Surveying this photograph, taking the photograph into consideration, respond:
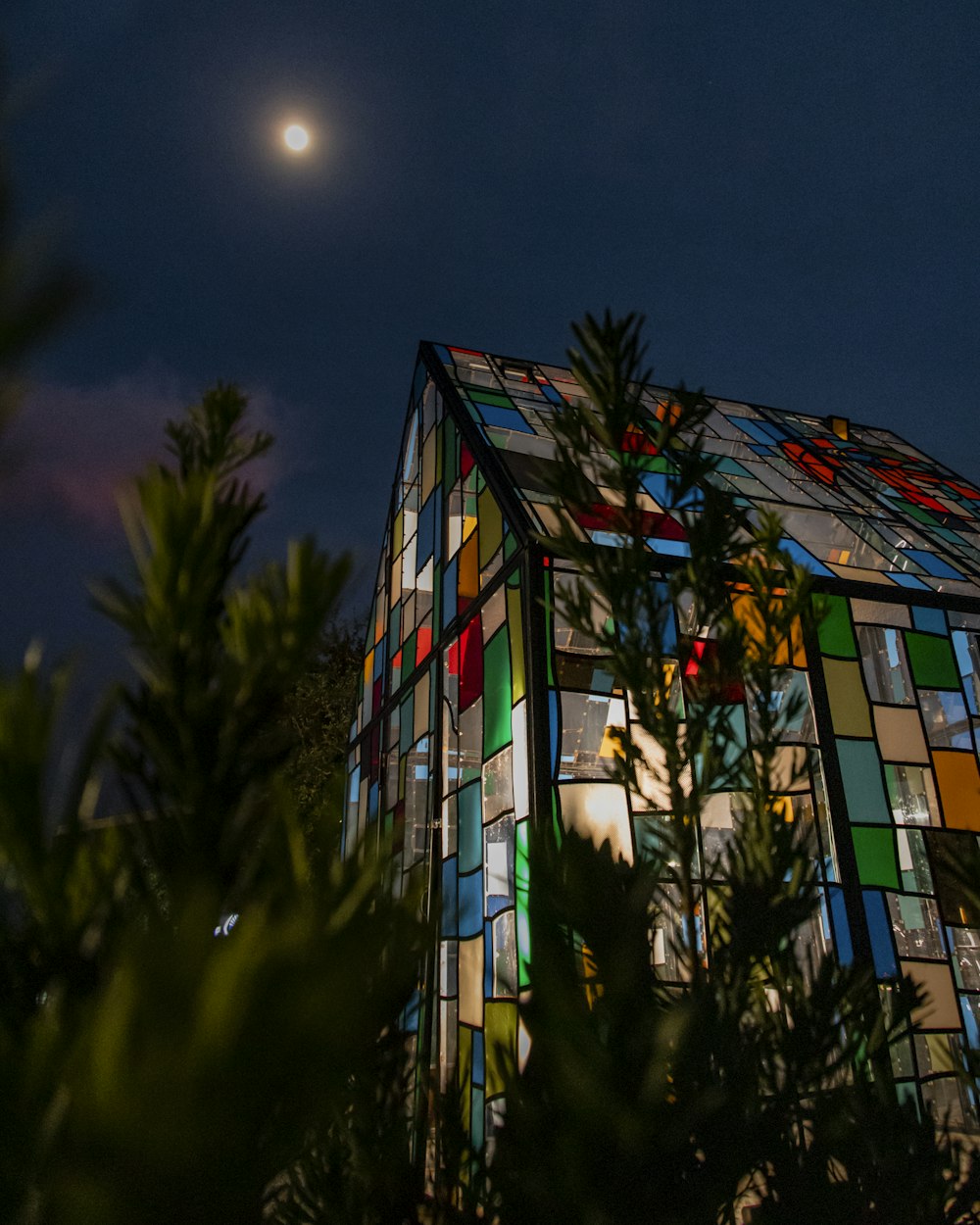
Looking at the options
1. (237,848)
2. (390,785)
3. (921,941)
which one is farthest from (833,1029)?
(390,785)

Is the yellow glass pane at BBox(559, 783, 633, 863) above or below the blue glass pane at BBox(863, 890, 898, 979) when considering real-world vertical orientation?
above

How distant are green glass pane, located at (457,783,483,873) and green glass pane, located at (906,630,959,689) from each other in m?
2.84

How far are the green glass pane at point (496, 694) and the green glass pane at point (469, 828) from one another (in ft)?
1.09

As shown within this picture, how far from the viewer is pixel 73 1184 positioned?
0.31 m

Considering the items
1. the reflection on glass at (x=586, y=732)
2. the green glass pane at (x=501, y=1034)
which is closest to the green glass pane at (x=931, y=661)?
the reflection on glass at (x=586, y=732)

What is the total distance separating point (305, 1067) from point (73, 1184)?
111mm

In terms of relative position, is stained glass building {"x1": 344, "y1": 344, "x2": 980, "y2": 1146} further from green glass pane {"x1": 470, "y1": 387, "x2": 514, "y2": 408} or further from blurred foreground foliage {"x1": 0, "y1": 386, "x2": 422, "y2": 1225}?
Answer: blurred foreground foliage {"x1": 0, "y1": 386, "x2": 422, "y2": 1225}

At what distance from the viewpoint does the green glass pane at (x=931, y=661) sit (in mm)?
4445

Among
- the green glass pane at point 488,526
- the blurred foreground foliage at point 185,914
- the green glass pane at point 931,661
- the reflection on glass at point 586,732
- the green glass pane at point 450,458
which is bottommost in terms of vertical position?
the blurred foreground foliage at point 185,914

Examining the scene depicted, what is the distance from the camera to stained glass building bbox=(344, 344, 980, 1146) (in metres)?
3.59

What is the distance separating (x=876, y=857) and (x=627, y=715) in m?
1.58

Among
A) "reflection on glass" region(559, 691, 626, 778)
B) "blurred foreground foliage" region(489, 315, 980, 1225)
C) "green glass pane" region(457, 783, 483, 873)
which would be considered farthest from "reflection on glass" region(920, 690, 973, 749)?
"blurred foreground foliage" region(489, 315, 980, 1225)

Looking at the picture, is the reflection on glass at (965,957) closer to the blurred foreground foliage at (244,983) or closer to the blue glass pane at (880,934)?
the blue glass pane at (880,934)

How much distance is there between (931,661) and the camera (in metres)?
4.50
